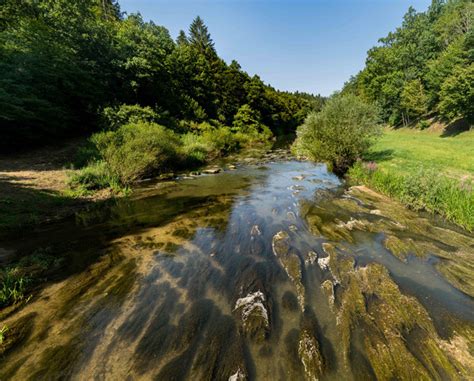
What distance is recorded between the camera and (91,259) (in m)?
7.29

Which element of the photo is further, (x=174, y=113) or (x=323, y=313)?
(x=174, y=113)

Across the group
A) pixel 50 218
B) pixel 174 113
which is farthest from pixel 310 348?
pixel 174 113

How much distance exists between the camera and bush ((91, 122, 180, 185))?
16766 millimetres

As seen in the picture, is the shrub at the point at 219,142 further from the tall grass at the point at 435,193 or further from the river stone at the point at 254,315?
the river stone at the point at 254,315

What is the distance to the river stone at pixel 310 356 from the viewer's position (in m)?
3.77

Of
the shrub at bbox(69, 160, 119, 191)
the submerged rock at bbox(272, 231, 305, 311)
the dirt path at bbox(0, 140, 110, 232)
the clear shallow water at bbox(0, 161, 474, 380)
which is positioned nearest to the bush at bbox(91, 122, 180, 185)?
the shrub at bbox(69, 160, 119, 191)

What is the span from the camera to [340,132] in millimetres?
17766

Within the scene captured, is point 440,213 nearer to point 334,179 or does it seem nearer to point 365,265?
point 365,265

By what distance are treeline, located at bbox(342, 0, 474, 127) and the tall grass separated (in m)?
26.8

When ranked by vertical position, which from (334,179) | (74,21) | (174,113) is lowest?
(334,179)

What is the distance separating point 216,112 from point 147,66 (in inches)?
819

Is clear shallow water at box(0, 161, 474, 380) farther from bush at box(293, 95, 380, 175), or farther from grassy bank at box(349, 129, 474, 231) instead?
bush at box(293, 95, 380, 175)

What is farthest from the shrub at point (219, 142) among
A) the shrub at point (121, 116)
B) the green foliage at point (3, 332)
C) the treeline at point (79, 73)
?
the green foliage at point (3, 332)

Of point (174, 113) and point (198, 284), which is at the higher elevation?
point (174, 113)
